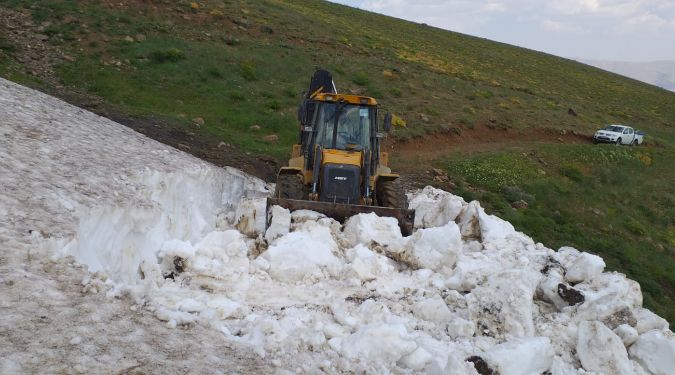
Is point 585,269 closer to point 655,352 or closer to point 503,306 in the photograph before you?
point 655,352

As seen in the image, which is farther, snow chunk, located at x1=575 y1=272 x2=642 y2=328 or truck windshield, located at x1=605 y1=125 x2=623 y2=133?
truck windshield, located at x1=605 y1=125 x2=623 y2=133

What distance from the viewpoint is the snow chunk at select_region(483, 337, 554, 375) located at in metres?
5.97

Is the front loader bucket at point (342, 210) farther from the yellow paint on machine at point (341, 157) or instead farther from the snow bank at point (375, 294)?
the yellow paint on machine at point (341, 157)

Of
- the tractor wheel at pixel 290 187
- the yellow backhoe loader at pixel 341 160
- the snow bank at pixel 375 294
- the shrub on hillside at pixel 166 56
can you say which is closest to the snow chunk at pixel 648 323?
the snow bank at pixel 375 294

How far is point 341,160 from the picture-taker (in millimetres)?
11180

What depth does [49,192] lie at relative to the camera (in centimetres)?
721

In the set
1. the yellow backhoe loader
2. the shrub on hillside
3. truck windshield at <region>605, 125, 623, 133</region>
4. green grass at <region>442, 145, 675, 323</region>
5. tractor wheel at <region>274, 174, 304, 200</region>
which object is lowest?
green grass at <region>442, 145, 675, 323</region>

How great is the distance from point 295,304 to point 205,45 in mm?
24396

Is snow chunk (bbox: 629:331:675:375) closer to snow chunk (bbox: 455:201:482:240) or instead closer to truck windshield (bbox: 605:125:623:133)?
snow chunk (bbox: 455:201:482:240)

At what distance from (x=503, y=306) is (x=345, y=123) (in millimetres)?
5935

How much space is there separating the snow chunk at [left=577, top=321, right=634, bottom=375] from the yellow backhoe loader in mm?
4899

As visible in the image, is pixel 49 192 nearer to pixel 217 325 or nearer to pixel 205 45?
pixel 217 325

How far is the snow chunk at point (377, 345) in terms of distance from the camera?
579 cm

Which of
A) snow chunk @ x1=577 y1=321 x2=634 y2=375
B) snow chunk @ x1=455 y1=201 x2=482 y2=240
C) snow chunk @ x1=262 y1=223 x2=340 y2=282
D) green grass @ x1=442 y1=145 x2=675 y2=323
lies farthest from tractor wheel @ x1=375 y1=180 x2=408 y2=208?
green grass @ x1=442 y1=145 x2=675 y2=323
